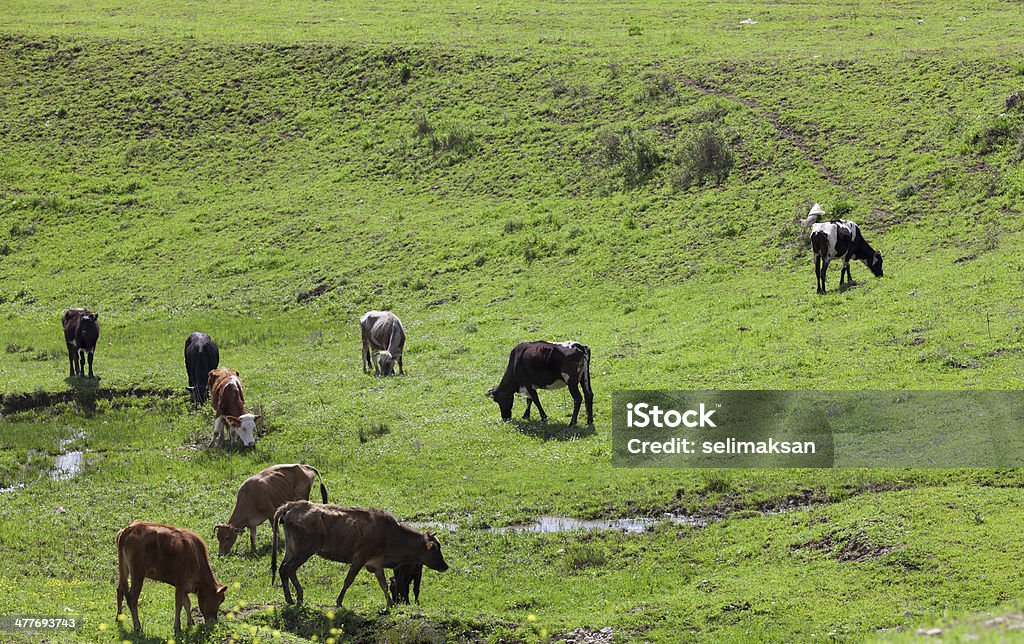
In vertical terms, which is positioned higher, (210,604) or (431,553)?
Result: (431,553)

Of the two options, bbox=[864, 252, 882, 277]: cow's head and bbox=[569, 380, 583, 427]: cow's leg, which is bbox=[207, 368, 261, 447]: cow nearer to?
bbox=[569, 380, 583, 427]: cow's leg

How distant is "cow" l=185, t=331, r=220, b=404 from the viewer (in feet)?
103

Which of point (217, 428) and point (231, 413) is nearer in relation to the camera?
point (217, 428)

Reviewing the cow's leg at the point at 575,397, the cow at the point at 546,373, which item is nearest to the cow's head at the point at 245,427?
the cow at the point at 546,373

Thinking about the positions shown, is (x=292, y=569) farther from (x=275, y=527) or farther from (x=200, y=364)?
(x=200, y=364)

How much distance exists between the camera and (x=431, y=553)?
55.6 feet

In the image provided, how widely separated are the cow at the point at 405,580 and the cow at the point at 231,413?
986 cm

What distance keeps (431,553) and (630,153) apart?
3470cm

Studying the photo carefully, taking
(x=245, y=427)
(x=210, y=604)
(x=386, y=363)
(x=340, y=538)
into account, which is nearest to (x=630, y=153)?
(x=386, y=363)

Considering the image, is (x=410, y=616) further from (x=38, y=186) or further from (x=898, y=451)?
(x=38, y=186)

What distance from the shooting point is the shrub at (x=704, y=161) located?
46400mm

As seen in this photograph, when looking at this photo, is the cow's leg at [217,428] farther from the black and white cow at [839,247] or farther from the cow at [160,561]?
the black and white cow at [839,247]

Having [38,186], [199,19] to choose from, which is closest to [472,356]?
[38,186]

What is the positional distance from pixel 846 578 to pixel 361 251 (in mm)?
33349
